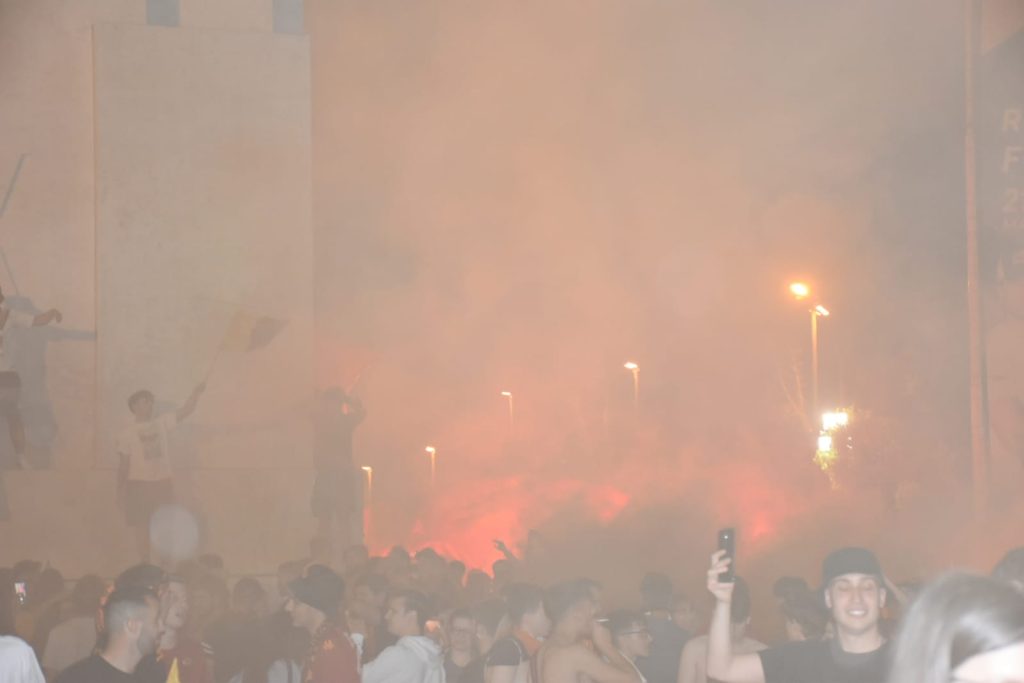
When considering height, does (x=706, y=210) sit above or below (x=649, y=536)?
above

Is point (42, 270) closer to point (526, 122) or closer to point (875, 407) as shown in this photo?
point (526, 122)

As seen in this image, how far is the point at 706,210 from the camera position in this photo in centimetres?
1485

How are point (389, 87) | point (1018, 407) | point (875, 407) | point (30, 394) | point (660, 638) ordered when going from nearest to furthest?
point (660, 638) → point (30, 394) → point (1018, 407) → point (389, 87) → point (875, 407)

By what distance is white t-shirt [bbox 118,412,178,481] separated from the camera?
7.33m

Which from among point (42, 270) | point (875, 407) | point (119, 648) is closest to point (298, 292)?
point (42, 270)

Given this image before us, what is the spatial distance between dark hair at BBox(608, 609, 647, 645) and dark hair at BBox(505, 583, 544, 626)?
43 centimetres

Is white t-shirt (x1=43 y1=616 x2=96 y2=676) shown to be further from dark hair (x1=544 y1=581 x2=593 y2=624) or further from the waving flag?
the waving flag

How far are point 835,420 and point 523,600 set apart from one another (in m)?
13.2

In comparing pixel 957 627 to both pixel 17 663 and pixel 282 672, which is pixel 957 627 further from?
pixel 282 672

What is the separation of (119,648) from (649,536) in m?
9.81

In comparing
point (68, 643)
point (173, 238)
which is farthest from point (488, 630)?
point (173, 238)

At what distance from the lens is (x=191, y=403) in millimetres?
7805

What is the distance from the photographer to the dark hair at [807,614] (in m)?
4.04

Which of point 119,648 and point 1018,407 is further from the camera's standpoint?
point 1018,407
